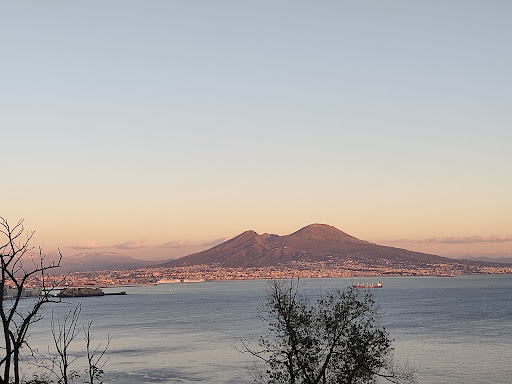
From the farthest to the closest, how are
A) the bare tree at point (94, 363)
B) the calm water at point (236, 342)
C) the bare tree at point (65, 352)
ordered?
the calm water at point (236, 342)
the bare tree at point (94, 363)
the bare tree at point (65, 352)

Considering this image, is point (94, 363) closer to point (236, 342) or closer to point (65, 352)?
point (236, 342)

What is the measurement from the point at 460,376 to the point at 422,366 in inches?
293

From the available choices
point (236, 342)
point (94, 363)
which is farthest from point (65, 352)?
point (236, 342)

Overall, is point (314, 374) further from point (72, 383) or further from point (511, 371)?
point (511, 371)

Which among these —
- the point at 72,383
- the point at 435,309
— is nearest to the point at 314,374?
the point at 72,383

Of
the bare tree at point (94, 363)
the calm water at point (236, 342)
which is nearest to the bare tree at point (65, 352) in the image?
the bare tree at point (94, 363)

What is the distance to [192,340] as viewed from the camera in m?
101

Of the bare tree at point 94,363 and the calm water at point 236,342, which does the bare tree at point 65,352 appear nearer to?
the bare tree at point 94,363

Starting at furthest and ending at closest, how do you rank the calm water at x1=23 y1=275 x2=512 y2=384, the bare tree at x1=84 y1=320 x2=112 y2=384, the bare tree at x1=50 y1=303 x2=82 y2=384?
the calm water at x1=23 y1=275 x2=512 y2=384
the bare tree at x1=84 y1=320 x2=112 y2=384
the bare tree at x1=50 y1=303 x2=82 y2=384

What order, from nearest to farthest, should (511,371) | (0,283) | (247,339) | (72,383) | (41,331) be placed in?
(0,283) → (72,383) → (511,371) → (247,339) → (41,331)

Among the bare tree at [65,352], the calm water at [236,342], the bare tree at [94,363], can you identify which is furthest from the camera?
the calm water at [236,342]

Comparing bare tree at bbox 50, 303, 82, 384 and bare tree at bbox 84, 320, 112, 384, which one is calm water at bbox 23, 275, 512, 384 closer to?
bare tree at bbox 84, 320, 112, 384

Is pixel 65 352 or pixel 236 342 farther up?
pixel 65 352

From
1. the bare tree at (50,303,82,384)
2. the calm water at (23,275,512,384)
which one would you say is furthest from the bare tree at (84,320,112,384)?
the calm water at (23,275,512,384)
